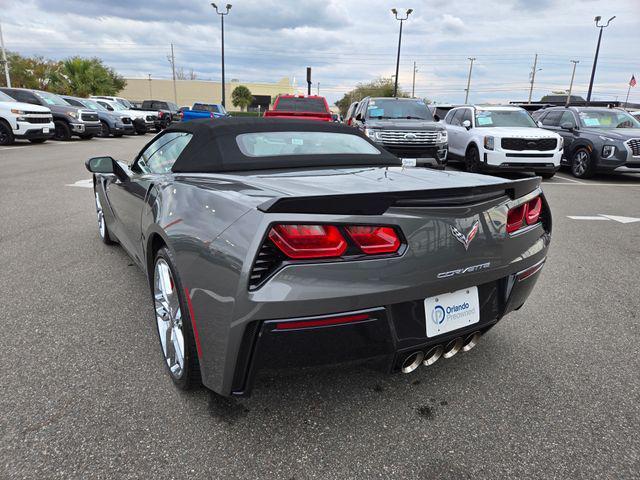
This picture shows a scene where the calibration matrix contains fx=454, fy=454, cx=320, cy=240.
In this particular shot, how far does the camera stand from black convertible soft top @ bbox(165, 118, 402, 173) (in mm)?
2576

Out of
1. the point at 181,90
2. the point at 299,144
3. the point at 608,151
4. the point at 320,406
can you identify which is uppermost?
the point at 181,90

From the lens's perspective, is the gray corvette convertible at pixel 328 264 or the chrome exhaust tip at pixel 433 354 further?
the chrome exhaust tip at pixel 433 354

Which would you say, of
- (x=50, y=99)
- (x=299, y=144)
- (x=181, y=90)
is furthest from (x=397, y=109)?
(x=181, y=90)

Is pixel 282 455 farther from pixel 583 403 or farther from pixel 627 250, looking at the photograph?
pixel 627 250

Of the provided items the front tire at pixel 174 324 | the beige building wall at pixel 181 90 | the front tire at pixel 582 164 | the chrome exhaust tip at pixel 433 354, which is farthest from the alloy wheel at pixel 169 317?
the beige building wall at pixel 181 90

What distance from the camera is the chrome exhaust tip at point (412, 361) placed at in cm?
191

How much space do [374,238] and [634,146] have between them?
36.6ft

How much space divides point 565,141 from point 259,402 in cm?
1239

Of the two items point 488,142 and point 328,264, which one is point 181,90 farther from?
point 328,264

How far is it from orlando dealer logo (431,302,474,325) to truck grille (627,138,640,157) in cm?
1063

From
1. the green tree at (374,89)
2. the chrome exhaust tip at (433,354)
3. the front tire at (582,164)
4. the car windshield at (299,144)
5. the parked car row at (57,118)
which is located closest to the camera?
the chrome exhaust tip at (433,354)

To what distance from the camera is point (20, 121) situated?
14.4 m

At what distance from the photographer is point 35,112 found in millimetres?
14789

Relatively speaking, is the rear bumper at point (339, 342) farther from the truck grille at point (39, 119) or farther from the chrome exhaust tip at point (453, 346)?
the truck grille at point (39, 119)
